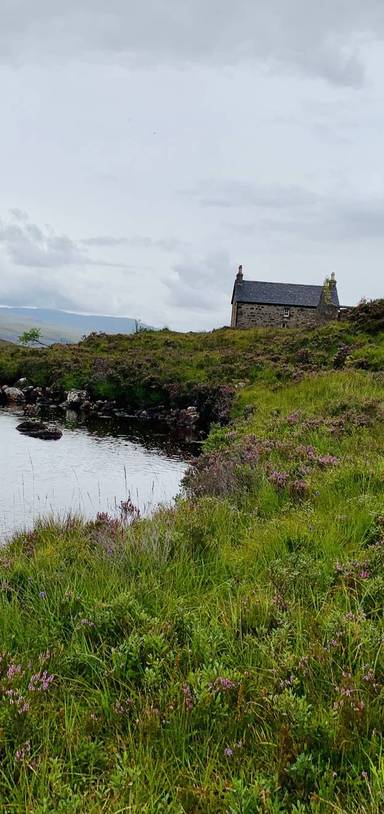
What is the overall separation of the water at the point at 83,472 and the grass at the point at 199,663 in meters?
3.48

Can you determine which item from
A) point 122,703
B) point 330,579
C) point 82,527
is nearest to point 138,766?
point 122,703

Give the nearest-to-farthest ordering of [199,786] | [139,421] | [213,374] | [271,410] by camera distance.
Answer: [199,786], [271,410], [139,421], [213,374]

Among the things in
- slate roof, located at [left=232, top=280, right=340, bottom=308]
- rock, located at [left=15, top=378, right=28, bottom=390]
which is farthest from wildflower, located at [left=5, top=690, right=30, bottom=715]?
slate roof, located at [left=232, top=280, right=340, bottom=308]

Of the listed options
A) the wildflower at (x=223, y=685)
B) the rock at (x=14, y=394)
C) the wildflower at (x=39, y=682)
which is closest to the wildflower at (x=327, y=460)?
the wildflower at (x=223, y=685)

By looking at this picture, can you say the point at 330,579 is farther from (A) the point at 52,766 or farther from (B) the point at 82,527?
(B) the point at 82,527

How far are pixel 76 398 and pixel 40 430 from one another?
10137mm

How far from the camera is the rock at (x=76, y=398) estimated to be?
32.2 metres

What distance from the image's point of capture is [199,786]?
113 inches

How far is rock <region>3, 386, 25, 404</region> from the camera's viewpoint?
1321 inches

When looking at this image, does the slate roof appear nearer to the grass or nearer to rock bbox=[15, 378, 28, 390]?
rock bbox=[15, 378, 28, 390]

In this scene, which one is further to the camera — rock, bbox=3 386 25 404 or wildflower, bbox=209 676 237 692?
rock, bbox=3 386 25 404

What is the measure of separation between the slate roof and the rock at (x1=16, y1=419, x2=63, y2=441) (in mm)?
52907

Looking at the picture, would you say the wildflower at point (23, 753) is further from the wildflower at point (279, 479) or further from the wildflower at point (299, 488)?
the wildflower at point (279, 479)

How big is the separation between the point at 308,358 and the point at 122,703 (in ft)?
87.5
